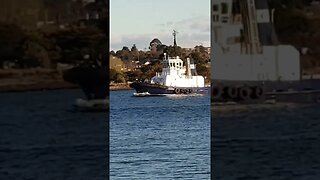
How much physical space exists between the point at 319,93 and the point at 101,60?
7.30 ft

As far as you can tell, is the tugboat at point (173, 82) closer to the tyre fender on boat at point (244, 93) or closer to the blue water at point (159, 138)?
the blue water at point (159, 138)

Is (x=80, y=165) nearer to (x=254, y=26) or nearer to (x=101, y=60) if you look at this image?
(x=101, y=60)

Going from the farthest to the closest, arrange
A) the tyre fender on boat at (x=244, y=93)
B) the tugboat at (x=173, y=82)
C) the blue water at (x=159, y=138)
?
the tugboat at (x=173, y=82)
the blue water at (x=159, y=138)
the tyre fender on boat at (x=244, y=93)

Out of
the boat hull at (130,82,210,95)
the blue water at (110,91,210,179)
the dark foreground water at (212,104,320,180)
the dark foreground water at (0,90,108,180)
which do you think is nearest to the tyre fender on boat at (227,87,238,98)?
the dark foreground water at (212,104,320,180)

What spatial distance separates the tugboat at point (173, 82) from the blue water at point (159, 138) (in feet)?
0.85

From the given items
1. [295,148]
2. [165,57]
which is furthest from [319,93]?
[165,57]

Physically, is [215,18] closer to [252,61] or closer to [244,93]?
[252,61]

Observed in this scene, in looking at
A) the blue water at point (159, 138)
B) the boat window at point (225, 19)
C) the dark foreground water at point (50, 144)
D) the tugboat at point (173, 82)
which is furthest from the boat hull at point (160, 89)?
the dark foreground water at point (50, 144)

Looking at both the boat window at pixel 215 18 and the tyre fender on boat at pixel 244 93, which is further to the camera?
the tyre fender on boat at pixel 244 93

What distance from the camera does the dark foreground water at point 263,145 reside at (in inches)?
279

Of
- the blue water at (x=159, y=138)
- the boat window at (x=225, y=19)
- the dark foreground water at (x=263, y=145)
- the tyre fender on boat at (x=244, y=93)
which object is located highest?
the boat window at (x=225, y=19)

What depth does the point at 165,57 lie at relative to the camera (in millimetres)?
21641

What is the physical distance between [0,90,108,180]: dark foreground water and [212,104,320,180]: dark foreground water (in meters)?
1.17

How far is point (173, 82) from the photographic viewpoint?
920 inches
